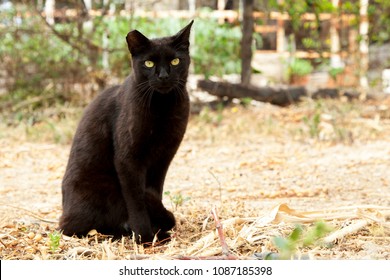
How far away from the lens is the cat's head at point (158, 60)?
2.80 metres

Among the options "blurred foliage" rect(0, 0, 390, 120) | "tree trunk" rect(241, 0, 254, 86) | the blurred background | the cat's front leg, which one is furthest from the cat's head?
"tree trunk" rect(241, 0, 254, 86)

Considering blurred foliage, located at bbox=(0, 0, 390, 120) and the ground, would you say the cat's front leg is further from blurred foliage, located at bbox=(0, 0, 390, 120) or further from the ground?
blurred foliage, located at bbox=(0, 0, 390, 120)

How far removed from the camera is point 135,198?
282cm

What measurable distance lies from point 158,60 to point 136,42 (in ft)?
0.46

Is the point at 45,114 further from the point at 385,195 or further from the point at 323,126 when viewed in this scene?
the point at 385,195

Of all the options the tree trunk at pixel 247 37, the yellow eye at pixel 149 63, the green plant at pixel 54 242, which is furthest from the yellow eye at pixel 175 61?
the tree trunk at pixel 247 37

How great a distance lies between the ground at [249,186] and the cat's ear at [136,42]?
81 centimetres

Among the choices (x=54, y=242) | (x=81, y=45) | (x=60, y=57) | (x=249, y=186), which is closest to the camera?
(x=54, y=242)

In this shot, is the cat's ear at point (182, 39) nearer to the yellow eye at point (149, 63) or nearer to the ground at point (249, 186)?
the yellow eye at point (149, 63)

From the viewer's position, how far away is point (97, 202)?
9.57 ft

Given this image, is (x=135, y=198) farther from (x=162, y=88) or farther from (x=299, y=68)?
(x=299, y=68)

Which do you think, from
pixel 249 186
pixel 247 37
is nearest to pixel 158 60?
pixel 249 186
